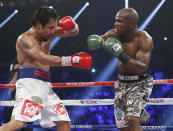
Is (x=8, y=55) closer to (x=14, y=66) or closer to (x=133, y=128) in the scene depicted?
(x=14, y=66)

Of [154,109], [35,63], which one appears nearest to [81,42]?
[154,109]

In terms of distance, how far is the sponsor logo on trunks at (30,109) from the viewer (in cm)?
170

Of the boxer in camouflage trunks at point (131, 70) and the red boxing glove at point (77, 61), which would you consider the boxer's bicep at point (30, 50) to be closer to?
the red boxing glove at point (77, 61)

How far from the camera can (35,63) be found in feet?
6.14

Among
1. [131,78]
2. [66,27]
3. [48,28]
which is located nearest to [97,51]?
[66,27]

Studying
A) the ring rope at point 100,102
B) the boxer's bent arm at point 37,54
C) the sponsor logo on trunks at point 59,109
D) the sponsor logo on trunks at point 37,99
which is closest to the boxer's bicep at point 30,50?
the boxer's bent arm at point 37,54

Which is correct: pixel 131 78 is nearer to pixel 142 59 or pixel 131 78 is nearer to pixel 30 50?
pixel 142 59

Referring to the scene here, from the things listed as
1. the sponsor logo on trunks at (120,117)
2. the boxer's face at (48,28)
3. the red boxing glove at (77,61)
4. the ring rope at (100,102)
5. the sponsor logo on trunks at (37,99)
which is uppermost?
the boxer's face at (48,28)

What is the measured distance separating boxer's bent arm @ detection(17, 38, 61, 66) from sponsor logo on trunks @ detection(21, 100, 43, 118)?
0.29m

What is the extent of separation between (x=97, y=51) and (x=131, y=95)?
9.02 feet

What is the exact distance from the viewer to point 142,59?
1.90m

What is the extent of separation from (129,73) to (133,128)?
418mm

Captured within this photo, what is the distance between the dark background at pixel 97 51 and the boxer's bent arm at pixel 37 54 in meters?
2.85

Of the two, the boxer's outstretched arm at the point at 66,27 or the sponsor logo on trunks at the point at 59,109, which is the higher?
the boxer's outstretched arm at the point at 66,27
